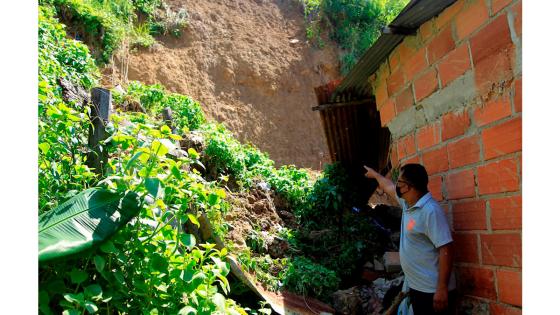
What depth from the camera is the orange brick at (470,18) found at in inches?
90.6

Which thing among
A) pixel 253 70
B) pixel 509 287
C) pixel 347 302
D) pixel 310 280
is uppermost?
pixel 253 70

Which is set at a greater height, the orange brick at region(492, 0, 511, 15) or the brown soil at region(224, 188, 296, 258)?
the orange brick at region(492, 0, 511, 15)

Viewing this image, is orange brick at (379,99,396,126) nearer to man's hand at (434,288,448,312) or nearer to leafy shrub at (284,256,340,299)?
man's hand at (434,288,448,312)

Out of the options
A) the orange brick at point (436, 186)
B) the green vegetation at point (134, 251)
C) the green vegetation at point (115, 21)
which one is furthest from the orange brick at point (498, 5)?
the green vegetation at point (115, 21)

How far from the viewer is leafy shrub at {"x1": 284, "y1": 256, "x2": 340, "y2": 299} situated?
451 centimetres

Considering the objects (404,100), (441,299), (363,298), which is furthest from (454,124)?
(363,298)

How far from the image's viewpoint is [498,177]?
85.9 inches

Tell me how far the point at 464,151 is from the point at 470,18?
0.74 m

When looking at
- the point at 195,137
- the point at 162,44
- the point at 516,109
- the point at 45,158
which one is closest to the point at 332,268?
the point at 195,137

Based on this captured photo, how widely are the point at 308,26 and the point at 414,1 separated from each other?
1194 cm

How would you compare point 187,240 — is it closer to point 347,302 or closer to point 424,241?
point 424,241

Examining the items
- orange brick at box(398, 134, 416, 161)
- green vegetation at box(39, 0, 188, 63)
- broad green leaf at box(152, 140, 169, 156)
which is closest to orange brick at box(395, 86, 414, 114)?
orange brick at box(398, 134, 416, 161)

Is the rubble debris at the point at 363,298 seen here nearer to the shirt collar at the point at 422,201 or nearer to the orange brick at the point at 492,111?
the shirt collar at the point at 422,201

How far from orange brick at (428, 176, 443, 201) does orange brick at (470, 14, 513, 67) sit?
79 centimetres
